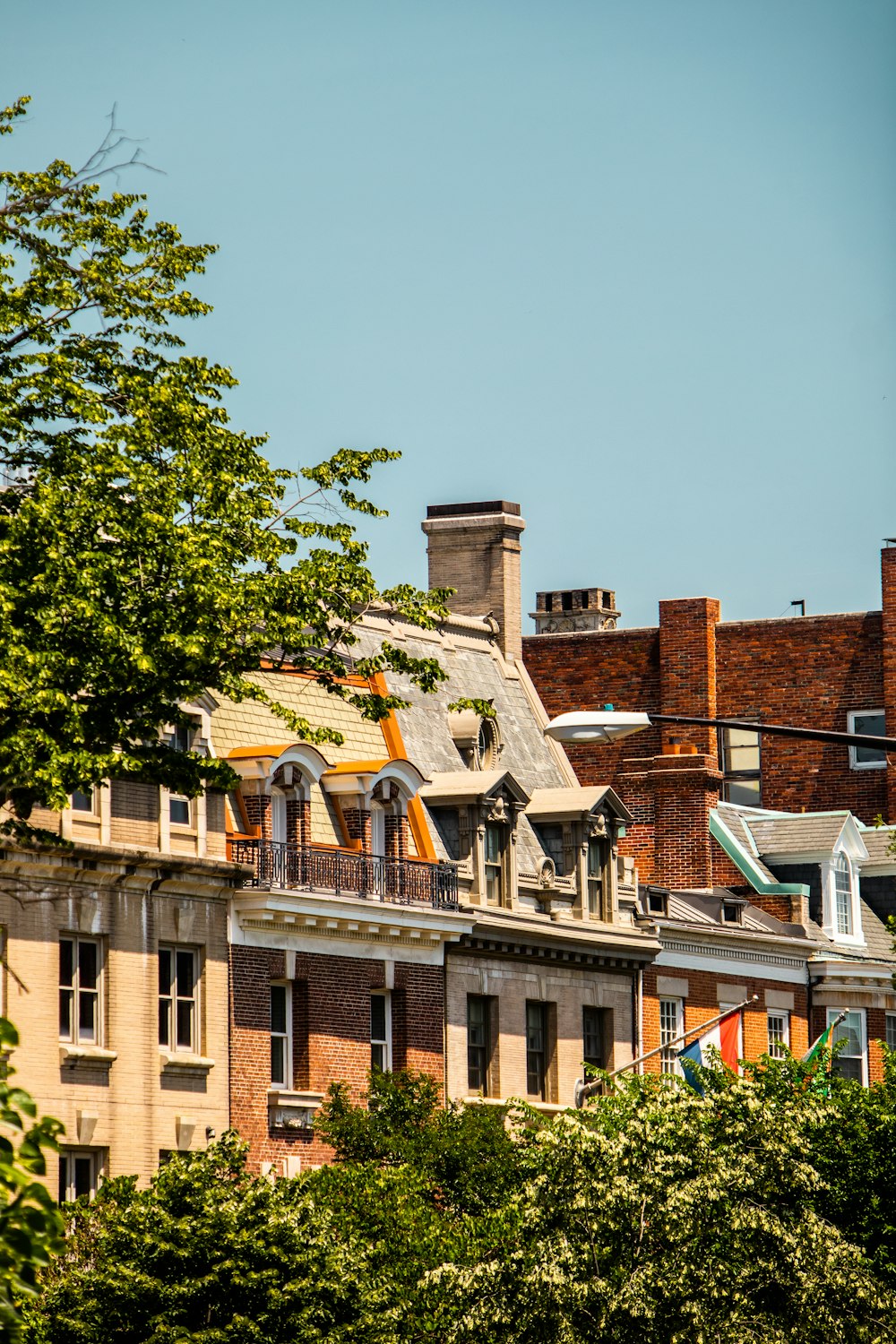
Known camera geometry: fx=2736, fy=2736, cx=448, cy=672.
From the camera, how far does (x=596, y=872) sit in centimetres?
5728

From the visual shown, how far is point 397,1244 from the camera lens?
3644cm

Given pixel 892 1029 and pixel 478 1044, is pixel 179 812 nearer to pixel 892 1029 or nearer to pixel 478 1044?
pixel 478 1044

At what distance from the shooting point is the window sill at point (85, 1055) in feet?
137

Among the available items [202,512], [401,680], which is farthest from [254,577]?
[401,680]

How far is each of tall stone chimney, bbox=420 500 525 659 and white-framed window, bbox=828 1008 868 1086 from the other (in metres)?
11.6

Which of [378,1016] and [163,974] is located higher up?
[163,974]

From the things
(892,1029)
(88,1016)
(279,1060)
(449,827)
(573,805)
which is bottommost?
(892,1029)

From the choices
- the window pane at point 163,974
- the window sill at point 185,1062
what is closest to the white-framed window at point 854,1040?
the window sill at point 185,1062

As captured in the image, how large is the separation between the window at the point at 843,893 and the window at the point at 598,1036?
35.9 feet

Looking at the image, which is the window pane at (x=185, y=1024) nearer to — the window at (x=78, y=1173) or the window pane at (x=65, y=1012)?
the window pane at (x=65, y=1012)

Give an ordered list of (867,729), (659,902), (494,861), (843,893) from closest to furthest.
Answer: (494,861) → (659,902) → (843,893) → (867,729)

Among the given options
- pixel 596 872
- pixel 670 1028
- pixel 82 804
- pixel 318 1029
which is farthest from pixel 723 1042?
pixel 82 804

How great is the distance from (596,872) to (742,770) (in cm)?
1729

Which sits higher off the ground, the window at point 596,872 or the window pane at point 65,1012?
the window at point 596,872
